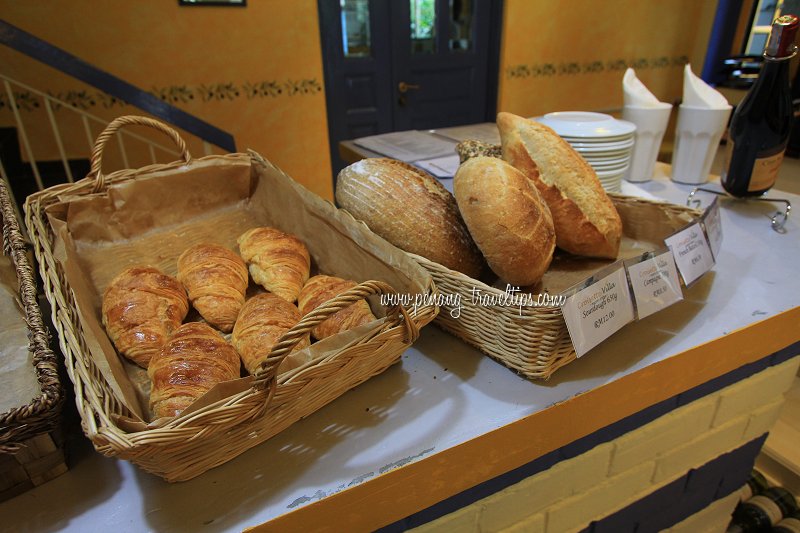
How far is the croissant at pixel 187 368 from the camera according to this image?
24.9 inches

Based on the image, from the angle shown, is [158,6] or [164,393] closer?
[164,393]

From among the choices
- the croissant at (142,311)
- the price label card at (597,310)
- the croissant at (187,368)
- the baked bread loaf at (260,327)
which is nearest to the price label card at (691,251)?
the price label card at (597,310)

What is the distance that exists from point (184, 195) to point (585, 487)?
3.39 feet

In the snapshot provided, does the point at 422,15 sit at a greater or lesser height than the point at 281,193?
greater

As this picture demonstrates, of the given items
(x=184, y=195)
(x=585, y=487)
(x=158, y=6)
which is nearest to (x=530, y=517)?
(x=585, y=487)

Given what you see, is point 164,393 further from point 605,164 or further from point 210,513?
point 605,164

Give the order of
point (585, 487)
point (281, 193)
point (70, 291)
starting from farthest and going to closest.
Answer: point (281, 193), point (585, 487), point (70, 291)

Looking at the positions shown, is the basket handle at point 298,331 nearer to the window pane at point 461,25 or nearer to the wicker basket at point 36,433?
the wicker basket at point 36,433

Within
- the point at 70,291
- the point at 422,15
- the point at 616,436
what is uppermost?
the point at 422,15

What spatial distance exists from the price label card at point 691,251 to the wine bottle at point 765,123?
530 mm

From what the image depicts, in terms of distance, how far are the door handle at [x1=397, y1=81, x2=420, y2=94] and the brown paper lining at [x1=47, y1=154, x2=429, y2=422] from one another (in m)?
2.35

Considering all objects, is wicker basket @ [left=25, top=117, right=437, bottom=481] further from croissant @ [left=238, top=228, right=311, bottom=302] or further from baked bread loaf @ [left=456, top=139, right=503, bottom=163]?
baked bread loaf @ [left=456, top=139, right=503, bottom=163]

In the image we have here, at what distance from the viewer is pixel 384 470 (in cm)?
58

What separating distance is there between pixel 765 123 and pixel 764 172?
0.13 metres
